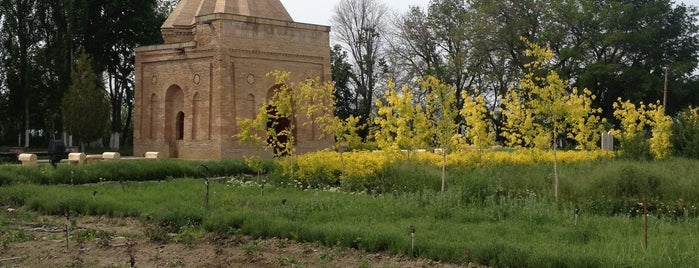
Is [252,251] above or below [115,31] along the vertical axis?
below

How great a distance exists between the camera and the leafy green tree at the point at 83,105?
32094 mm

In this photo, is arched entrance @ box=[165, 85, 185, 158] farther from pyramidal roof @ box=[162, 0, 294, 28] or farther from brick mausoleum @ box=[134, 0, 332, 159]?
pyramidal roof @ box=[162, 0, 294, 28]

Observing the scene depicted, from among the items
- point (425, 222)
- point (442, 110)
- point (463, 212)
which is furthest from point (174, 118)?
point (425, 222)

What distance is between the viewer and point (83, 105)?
3212 cm

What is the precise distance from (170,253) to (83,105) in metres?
25.8

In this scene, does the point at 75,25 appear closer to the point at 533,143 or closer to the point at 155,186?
the point at 155,186

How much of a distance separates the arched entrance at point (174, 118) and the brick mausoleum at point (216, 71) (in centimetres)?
4

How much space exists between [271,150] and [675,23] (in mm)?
22696

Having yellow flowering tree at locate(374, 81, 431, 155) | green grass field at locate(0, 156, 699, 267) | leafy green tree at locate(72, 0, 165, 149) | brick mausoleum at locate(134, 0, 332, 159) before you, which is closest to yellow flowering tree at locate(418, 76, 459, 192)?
yellow flowering tree at locate(374, 81, 431, 155)

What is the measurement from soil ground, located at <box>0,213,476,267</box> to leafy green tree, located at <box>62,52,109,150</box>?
2330 cm

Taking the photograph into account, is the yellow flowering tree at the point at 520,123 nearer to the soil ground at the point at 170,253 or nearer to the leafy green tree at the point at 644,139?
the leafy green tree at the point at 644,139

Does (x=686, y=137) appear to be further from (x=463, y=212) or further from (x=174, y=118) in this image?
(x=174, y=118)

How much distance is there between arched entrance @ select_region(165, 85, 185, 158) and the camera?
96.2 ft

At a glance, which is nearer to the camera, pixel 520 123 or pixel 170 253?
pixel 170 253
